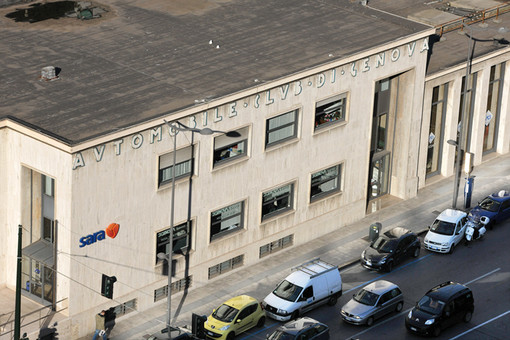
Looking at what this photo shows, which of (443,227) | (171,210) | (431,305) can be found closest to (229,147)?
(171,210)

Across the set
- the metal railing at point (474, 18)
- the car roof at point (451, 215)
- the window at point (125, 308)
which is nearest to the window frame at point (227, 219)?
the window at point (125, 308)

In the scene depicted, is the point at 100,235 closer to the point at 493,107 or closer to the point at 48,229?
the point at 48,229

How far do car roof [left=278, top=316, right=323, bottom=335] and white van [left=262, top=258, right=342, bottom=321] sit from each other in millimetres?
2022

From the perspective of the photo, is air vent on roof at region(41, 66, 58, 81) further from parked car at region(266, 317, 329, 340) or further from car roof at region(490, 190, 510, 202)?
car roof at region(490, 190, 510, 202)

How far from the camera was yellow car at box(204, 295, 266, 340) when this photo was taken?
2552 inches

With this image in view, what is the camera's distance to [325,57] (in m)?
74.7

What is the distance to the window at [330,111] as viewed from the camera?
245ft

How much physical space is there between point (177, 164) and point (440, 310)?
16.2 m

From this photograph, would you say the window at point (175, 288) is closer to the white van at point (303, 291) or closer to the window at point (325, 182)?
the white van at point (303, 291)

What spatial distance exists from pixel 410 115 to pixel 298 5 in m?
11.0

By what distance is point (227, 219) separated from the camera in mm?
71875

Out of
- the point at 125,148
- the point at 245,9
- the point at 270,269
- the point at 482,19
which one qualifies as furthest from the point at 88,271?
the point at 482,19

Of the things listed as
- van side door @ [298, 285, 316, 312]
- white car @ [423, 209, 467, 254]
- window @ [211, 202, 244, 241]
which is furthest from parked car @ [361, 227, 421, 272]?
window @ [211, 202, 244, 241]

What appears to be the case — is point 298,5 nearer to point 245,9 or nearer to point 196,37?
A: point 245,9
